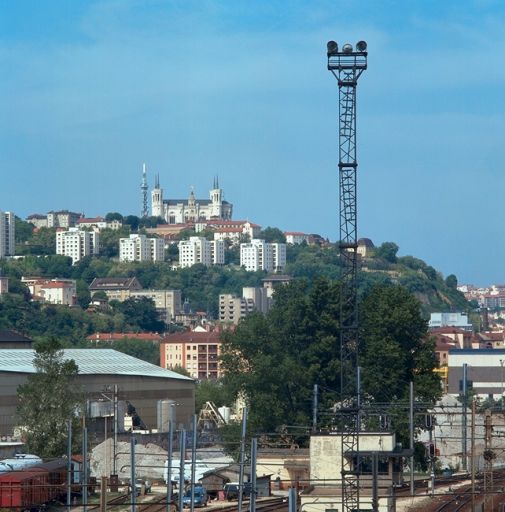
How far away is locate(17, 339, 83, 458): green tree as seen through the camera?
66062 millimetres

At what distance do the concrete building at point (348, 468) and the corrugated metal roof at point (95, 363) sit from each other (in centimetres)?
3352

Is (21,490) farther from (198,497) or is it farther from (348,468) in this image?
(348,468)

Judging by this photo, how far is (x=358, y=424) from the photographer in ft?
177

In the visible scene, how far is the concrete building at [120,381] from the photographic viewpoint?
8819cm

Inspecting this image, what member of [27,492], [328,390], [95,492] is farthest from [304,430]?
[27,492]

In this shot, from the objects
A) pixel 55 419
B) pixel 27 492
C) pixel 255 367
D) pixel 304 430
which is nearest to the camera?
pixel 27 492

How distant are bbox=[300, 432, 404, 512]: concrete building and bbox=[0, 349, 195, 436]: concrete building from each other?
1226 inches

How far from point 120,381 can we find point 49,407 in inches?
1093

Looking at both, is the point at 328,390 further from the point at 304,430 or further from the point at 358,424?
the point at 358,424

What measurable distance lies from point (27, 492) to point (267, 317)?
35.6m

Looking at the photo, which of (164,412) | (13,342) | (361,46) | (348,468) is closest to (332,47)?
(361,46)

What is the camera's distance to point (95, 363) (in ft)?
327

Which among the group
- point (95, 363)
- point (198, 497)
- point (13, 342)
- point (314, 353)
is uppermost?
point (13, 342)

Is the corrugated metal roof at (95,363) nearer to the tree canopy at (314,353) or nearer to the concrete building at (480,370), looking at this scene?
the tree canopy at (314,353)
